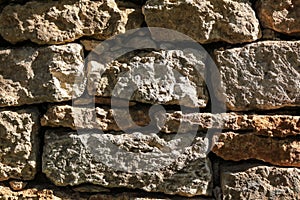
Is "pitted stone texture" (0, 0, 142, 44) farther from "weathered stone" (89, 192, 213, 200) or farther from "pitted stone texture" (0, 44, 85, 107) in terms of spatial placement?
"weathered stone" (89, 192, 213, 200)

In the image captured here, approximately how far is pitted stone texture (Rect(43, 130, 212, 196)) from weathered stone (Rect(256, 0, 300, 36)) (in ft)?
2.04

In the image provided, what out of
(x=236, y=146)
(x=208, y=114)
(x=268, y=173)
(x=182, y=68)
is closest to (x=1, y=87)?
(x=182, y=68)

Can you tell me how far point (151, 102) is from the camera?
1856 mm

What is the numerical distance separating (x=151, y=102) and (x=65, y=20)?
54 cm

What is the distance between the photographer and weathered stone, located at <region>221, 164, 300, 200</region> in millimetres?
1807

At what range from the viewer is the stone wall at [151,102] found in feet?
6.02

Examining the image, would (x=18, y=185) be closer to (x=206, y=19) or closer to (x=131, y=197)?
(x=131, y=197)

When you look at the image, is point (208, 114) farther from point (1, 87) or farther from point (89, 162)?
point (1, 87)

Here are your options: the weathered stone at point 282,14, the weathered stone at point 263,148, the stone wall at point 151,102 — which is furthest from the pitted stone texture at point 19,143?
the weathered stone at point 282,14

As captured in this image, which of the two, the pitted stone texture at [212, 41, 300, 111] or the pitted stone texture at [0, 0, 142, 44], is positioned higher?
the pitted stone texture at [0, 0, 142, 44]

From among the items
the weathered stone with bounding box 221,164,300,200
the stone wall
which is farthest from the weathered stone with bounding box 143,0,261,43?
the weathered stone with bounding box 221,164,300,200

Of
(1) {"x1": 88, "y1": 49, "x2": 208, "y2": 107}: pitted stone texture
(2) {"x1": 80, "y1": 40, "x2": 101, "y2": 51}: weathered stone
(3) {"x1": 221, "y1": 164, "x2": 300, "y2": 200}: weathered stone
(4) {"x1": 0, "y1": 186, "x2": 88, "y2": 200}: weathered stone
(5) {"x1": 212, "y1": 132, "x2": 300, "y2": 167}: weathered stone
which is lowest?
(4) {"x1": 0, "y1": 186, "x2": 88, "y2": 200}: weathered stone

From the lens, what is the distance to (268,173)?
1.82 meters

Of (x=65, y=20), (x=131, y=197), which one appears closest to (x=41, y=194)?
(x=131, y=197)
